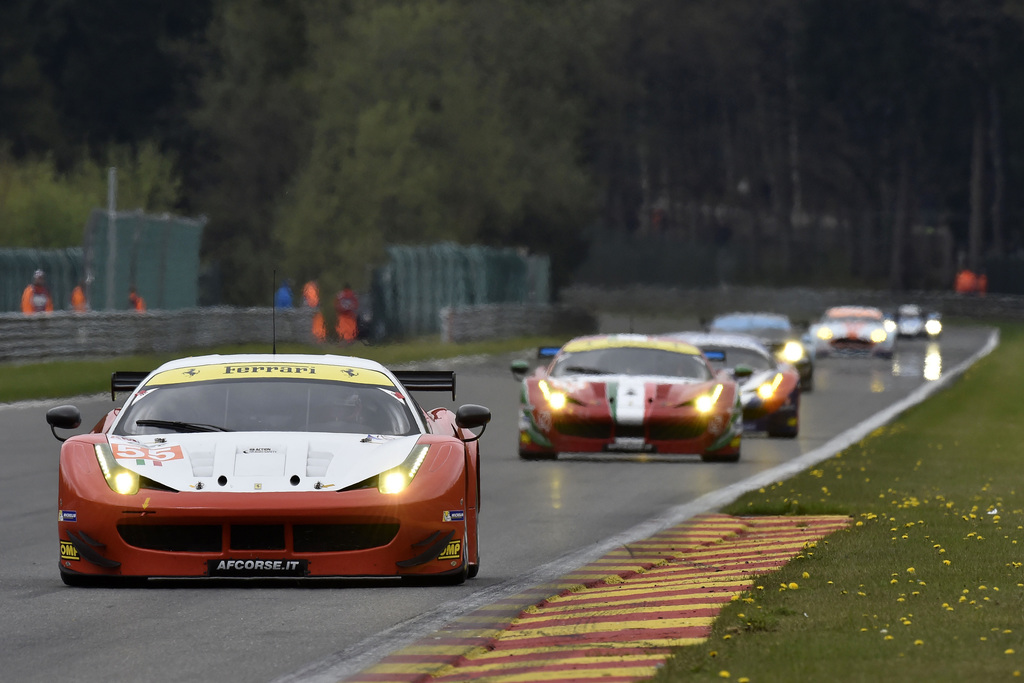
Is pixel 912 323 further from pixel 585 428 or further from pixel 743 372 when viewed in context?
pixel 585 428

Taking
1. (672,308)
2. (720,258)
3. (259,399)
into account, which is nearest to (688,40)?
(720,258)

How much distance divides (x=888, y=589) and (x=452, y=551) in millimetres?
1999

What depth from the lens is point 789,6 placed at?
10350cm

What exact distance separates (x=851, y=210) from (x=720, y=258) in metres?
11.2

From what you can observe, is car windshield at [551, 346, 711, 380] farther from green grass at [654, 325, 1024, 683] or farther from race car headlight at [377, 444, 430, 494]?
race car headlight at [377, 444, 430, 494]

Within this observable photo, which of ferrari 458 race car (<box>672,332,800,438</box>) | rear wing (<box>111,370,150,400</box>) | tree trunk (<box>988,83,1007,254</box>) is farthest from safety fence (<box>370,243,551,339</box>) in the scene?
tree trunk (<box>988,83,1007,254</box>)

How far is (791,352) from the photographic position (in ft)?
106

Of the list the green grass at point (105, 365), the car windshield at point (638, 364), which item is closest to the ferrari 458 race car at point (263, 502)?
the car windshield at point (638, 364)

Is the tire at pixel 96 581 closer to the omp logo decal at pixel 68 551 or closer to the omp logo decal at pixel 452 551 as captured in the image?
the omp logo decal at pixel 68 551

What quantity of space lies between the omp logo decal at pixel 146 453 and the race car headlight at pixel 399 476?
0.92 m

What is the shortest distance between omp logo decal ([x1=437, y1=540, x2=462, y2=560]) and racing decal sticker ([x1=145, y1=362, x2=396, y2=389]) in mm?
1236

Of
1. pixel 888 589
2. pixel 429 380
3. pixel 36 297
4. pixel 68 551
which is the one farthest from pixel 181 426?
pixel 36 297

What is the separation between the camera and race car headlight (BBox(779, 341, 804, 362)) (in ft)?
106

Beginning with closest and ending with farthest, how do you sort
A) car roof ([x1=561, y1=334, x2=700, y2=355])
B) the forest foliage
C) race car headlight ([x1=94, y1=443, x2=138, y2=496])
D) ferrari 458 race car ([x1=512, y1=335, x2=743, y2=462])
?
race car headlight ([x1=94, y1=443, x2=138, y2=496]) → ferrari 458 race car ([x1=512, y1=335, x2=743, y2=462]) → car roof ([x1=561, y1=334, x2=700, y2=355]) → the forest foliage
